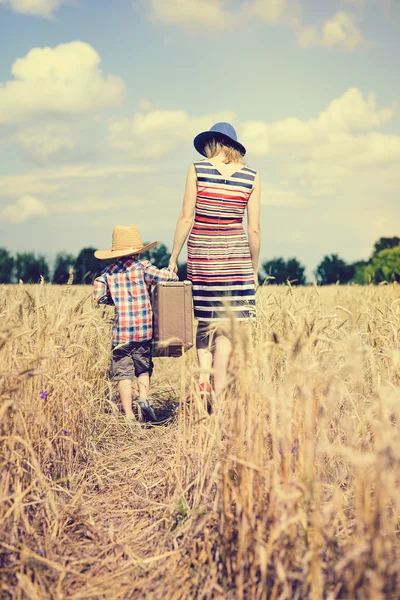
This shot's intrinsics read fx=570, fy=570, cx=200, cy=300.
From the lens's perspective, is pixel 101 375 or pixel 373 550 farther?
pixel 101 375

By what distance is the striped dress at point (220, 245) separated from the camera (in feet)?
11.9

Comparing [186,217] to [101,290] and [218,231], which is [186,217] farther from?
[101,290]

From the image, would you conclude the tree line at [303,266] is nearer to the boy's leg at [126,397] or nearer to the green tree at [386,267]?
the green tree at [386,267]

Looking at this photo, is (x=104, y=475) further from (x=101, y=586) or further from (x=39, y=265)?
(x=39, y=265)

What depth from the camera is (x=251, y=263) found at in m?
3.82

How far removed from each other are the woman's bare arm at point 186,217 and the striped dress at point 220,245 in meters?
0.03

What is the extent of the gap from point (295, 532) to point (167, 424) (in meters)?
2.31

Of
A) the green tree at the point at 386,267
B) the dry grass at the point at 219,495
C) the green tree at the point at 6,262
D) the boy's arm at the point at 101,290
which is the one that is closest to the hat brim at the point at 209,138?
the boy's arm at the point at 101,290

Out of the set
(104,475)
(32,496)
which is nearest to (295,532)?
(32,496)

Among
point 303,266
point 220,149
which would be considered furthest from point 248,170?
point 303,266

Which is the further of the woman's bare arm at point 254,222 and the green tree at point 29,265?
the green tree at point 29,265

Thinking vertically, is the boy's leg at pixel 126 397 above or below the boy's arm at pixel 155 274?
below

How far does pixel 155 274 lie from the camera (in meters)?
3.75

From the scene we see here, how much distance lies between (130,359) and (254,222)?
1.26 metres
